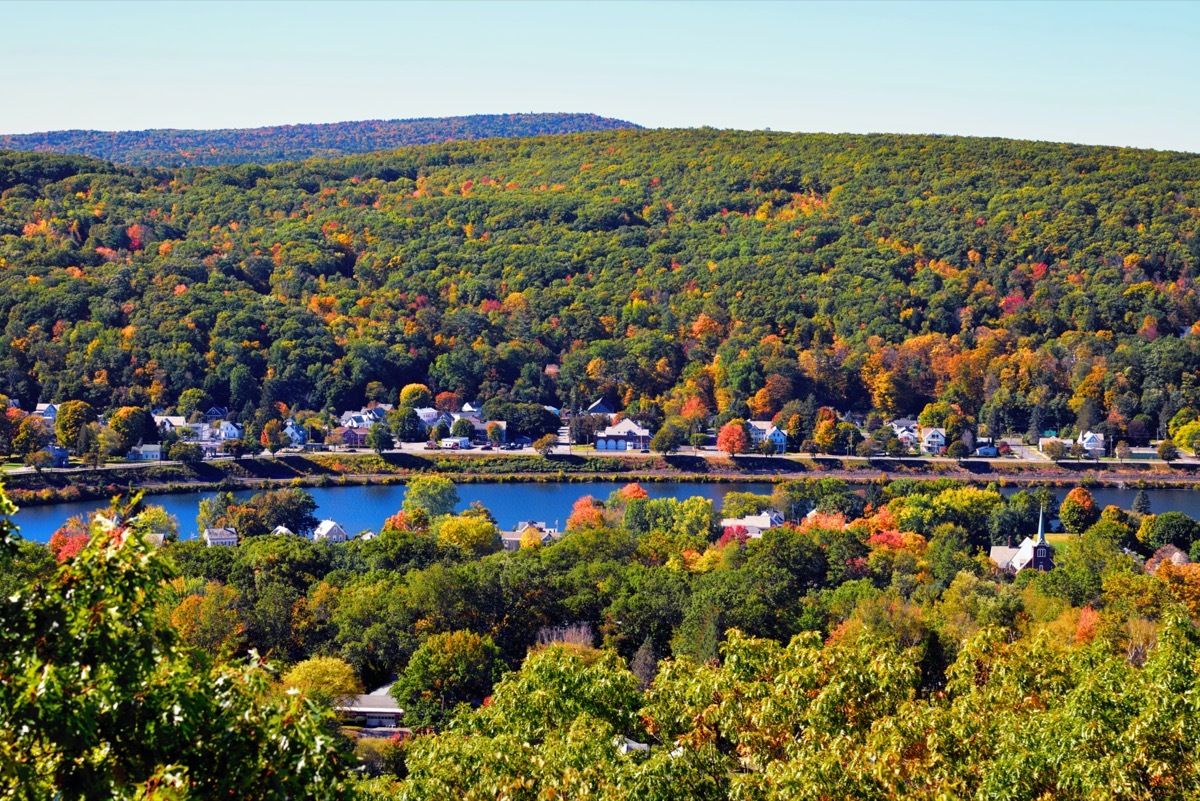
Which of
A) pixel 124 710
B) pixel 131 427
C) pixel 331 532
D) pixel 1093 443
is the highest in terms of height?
pixel 124 710

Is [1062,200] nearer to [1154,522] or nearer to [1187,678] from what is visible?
[1154,522]

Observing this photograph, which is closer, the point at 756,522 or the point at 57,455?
the point at 756,522

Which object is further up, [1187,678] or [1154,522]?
[1187,678]

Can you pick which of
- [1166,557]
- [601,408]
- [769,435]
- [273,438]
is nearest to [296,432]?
[273,438]

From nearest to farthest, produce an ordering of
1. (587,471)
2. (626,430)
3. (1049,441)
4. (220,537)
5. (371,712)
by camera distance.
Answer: (371,712), (220,537), (587,471), (1049,441), (626,430)

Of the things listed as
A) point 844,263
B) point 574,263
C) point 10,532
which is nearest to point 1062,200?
point 844,263

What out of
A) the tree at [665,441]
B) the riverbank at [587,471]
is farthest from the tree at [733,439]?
the tree at [665,441]

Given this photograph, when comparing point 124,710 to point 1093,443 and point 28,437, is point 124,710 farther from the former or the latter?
point 1093,443
